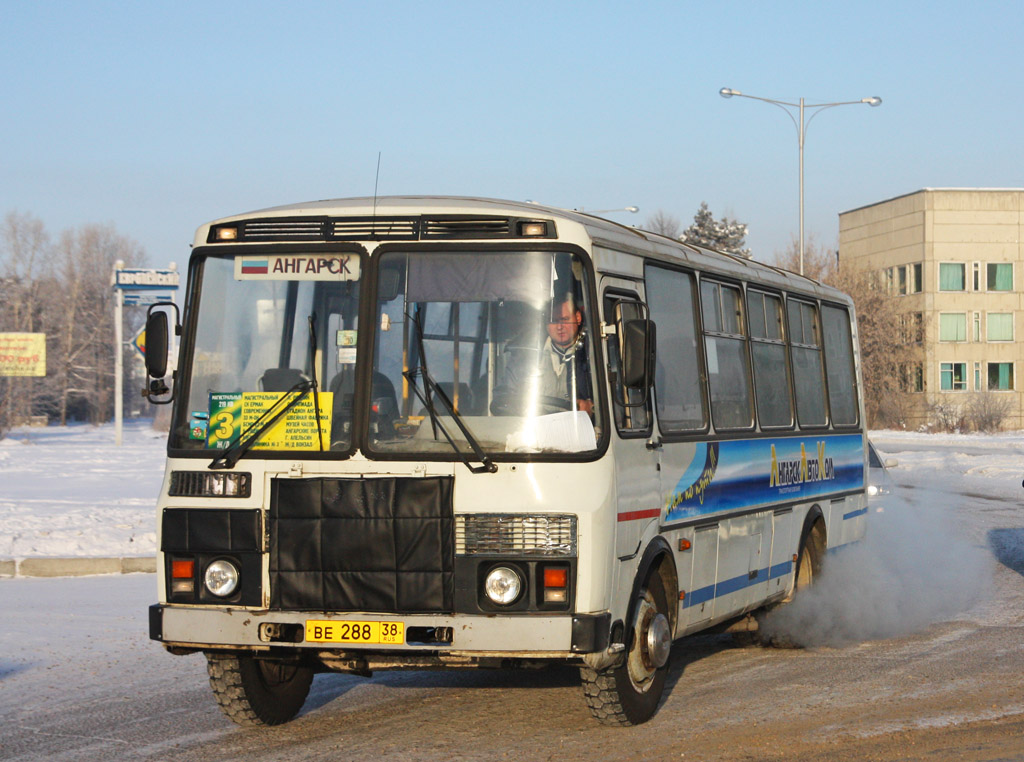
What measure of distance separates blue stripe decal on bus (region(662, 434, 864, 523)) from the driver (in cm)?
131

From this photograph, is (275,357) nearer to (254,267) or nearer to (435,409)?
(254,267)

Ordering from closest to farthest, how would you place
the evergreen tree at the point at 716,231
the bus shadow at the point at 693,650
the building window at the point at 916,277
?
the bus shadow at the point at 693,650 → the building window at the point at 916,277 → the evergreen tree at the point at 716,231

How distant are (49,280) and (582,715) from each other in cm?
10154

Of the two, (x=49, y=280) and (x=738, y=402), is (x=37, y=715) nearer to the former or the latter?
(x=738, y=402)

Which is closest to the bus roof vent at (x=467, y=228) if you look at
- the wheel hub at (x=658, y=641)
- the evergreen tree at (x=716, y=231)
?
the wheel hub at (x=658, y=641)

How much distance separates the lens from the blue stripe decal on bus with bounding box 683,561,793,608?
28.2 feet

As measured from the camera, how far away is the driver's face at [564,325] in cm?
706

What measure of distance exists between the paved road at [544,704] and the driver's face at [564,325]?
2.07m

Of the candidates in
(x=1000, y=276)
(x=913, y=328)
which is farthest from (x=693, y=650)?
(x=1000, y=276)

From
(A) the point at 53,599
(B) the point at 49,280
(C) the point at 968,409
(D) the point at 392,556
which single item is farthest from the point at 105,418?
(D) the point at 392,556

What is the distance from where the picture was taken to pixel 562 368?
23.1 ft

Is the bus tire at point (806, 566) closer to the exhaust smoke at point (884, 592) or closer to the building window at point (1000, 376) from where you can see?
the exhaust smoke at point (884, 592)

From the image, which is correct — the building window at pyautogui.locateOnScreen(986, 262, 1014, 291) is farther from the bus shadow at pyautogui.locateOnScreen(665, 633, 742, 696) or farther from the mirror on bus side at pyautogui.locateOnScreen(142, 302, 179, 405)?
the mirror on bus side at pyautogui.locateOnScreen(142, 302, 179, 405)

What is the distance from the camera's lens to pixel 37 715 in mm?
7973
